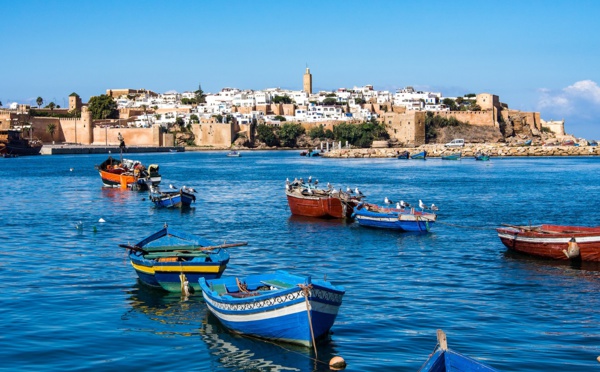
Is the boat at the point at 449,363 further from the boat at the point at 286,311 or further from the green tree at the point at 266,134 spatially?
the green tree at the point at 266,134

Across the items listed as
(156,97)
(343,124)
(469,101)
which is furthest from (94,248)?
(156,97)

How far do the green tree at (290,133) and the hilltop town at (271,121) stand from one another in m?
0.24

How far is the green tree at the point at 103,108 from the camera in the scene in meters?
128

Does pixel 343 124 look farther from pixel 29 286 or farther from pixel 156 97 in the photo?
pixel 29 286

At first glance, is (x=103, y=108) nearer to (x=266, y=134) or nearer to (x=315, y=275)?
(x=266, y=134)

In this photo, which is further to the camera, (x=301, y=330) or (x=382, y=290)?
(x=382, y=290)

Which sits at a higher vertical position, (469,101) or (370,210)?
(469,101)

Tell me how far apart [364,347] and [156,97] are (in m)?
152

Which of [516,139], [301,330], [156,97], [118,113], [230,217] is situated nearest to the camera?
[301,330]

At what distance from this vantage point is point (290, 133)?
118625mm

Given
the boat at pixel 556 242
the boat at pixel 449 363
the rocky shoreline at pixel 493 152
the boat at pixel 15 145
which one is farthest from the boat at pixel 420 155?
the boat at pixel 449 363

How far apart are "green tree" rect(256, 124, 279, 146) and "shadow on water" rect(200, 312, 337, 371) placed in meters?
106

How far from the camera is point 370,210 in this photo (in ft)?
86.5

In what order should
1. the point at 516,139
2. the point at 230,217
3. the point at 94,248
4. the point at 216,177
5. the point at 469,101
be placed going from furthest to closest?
the point at 469,101, the point at 516,139, the point at 216,177, the point at 230,217, the point at 94,248
